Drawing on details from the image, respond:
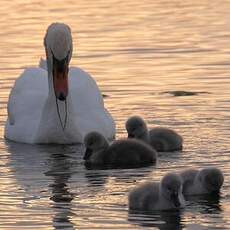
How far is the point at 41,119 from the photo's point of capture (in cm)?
1722

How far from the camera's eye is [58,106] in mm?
17250

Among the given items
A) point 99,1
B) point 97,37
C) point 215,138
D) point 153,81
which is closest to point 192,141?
point 215,138

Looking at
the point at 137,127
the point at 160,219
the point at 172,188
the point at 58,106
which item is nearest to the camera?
the point at 160,219

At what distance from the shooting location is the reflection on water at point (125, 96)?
13.0 meters

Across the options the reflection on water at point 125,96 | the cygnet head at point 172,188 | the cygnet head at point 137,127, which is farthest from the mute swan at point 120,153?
the cygnet head at point 172,188

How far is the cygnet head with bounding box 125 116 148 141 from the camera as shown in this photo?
1600 cm

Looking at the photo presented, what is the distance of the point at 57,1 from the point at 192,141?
1307 cm

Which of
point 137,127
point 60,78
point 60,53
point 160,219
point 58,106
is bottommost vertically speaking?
point 160,219

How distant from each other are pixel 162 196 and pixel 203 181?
634 mm

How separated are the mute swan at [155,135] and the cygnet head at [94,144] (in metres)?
0.61

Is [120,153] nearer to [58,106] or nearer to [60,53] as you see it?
[60,53]

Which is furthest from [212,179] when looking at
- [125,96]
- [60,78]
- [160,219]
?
[125,96]

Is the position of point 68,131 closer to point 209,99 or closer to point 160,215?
point 209,99

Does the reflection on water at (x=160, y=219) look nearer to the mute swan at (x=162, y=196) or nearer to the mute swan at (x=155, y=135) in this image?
the mute swan at (x=162, y=196)
